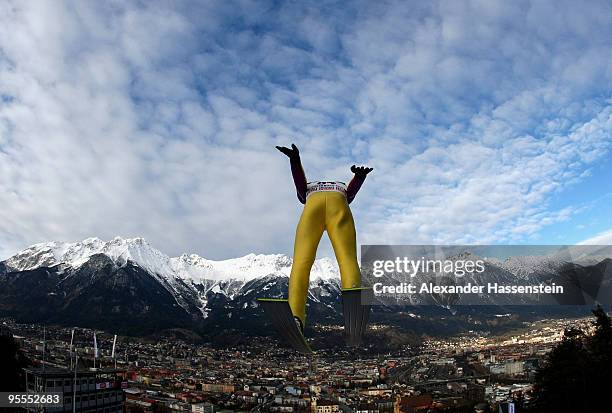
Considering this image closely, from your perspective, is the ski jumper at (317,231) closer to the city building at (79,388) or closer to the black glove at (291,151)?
the black glove at (291,151)

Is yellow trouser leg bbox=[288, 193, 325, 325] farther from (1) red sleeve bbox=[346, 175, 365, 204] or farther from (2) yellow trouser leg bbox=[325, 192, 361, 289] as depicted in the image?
(1) red sleeve bbox=[346, 175, 365, 204]

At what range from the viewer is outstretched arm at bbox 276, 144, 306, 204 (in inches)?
466

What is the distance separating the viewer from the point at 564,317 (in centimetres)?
13975

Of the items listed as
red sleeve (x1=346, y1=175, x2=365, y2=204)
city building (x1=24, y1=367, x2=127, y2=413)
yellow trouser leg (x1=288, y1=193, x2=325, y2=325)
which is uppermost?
red sleeve (x1=346, y1=175, x2=365, y2=204)

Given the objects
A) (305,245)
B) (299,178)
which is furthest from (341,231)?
(299,178)

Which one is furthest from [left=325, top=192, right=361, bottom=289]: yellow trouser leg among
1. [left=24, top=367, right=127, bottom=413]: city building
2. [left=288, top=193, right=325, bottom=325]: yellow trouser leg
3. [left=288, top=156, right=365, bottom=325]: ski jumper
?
[left=24, top=367, right=127, bottom=413]: city building

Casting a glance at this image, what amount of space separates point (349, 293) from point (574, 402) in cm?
2022

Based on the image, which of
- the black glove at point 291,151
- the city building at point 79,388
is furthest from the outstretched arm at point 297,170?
the city building at point 79,388

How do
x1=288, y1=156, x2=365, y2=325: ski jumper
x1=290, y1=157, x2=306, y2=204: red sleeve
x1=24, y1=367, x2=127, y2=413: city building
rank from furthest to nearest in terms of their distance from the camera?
x1=24, y1=367, x2=127, y2=413: city building, x1=290, y1=157, x2=306, y2=204: red sleeve, x1=288, y1=156, x2=365, y2=325: ski jumper

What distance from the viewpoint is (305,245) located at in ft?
38.1

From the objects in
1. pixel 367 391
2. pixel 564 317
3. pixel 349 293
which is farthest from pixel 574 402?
pixel 564 317

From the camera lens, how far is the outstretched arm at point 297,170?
11.8 meters

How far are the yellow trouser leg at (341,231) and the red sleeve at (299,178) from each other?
0.67m

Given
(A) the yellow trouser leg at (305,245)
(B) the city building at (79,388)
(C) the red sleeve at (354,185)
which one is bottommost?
(B) the city building at (79,388)
